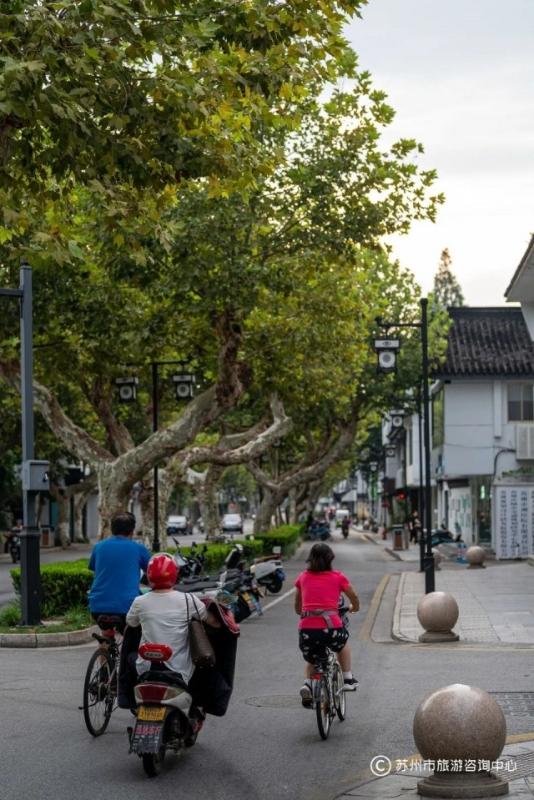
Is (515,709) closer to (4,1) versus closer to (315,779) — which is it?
(315,779)

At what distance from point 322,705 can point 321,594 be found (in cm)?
115

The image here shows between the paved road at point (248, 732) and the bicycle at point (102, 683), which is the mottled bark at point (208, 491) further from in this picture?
the bicycle at point (102, 683)

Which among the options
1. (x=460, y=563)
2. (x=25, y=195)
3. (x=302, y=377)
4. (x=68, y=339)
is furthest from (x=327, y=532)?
(x=25, y=195)

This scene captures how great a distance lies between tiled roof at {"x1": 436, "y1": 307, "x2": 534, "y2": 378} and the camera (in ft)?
161

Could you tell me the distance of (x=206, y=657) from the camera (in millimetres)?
9125

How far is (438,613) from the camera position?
17.8 m

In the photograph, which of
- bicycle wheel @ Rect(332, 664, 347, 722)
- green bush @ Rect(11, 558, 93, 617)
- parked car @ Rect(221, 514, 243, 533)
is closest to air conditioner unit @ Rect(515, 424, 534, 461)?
green bush @ Rect(11, 558, 93, 617)

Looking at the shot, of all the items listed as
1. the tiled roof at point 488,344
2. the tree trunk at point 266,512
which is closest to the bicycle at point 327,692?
the tiled roof at point 488,344

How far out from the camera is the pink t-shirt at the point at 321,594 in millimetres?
11016

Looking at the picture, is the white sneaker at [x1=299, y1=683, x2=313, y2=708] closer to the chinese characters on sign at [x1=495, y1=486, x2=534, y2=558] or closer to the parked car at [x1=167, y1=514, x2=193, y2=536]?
the chinese characters on sign at [x1=495, y1=486, x2=534, y2=558]

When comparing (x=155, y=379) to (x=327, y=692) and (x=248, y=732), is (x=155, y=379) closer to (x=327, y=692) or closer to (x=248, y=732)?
(x=248, y=732)

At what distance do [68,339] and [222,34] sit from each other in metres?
15.2

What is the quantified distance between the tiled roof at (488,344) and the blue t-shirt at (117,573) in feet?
127

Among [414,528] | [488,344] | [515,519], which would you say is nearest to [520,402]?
[488,344]
